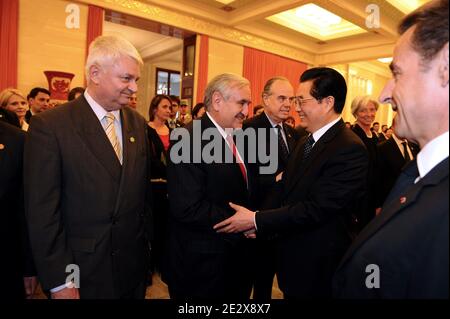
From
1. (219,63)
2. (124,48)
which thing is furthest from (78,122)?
(219,63)

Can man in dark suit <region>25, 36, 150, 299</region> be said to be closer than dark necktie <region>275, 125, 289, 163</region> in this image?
Yes

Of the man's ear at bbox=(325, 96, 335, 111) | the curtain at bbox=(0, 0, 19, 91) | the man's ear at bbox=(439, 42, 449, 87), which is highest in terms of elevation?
the curtain at bbox=(0, 0, 19, 91)

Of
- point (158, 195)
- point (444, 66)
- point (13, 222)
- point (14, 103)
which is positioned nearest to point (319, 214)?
point (444, 66)

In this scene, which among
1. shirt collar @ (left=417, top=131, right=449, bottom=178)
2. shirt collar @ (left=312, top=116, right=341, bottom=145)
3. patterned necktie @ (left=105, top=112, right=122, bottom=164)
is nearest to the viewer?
shirt collar @ (left=417, top=131, right=449, bottom=178)

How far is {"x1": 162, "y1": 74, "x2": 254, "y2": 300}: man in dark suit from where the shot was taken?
1.78 meters

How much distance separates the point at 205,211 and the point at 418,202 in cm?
110

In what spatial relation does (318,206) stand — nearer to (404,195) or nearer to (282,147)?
(404,195)

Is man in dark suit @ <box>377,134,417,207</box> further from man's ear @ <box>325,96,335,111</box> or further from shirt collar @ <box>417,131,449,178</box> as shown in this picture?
shirt collar @ <box>417,131,449,178</box>

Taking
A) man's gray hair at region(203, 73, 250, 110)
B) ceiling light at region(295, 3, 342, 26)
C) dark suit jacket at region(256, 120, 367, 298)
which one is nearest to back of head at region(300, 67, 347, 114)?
dark suit jacket at region(256, 120, 367, 298)

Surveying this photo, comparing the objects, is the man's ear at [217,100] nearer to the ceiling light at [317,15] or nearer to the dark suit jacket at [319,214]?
the dark suit jacket at [319,214]

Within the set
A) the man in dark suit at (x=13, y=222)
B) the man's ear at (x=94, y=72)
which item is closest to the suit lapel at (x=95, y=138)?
the man's ear at (x=94, y=72)

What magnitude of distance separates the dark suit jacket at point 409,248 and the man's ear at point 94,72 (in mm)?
1332

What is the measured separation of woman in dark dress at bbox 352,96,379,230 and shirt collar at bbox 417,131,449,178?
2.35m
